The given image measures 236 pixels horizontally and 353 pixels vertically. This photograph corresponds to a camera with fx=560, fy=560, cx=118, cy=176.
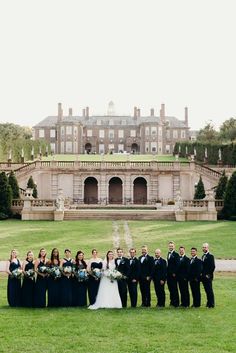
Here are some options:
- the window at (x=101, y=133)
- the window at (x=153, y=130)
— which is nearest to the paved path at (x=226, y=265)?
the window at (x=153, y=130)

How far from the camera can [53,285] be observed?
14.8m

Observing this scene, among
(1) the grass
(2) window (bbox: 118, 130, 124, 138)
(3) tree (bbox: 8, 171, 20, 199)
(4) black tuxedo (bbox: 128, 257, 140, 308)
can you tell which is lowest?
(1) the grass

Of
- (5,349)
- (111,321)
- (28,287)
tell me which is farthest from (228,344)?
(28,287)

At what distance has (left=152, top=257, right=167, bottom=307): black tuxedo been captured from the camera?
1505 cm

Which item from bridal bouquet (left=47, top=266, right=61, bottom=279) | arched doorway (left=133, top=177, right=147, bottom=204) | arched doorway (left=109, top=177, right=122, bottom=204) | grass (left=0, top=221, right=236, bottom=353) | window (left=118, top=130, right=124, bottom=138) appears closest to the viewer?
grass (left=0, top=221, right=236, bottom=353)

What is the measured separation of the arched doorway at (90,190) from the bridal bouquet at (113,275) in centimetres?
4451

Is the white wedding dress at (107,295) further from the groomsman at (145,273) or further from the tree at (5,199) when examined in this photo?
the tree at (5,199)

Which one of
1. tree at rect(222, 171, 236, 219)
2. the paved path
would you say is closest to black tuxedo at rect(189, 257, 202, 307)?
the paved path

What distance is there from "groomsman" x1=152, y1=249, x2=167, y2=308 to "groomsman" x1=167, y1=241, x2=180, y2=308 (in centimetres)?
15

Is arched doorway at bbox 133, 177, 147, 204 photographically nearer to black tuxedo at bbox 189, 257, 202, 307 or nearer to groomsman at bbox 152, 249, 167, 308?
groomsman at bbox 152, 249, 167, 308

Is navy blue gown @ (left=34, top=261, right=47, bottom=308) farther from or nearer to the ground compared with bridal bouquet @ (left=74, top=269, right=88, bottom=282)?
nearer to the ground

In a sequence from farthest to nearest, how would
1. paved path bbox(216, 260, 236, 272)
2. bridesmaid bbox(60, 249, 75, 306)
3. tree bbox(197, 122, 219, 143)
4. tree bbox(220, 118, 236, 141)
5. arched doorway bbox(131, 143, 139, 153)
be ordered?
1. arched doorway bbox(131, 143, 139, 153)
2. tree bbox(197, 122, 219, 143)
3. tree bbox(220, 118, 236, 141)
4. paved path bbox(216, 260, 236, 272)
5. bridesmaid bbox(60, 249, 75, 306)

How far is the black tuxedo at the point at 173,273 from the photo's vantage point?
15008 millimetres

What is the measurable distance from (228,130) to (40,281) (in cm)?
8444
